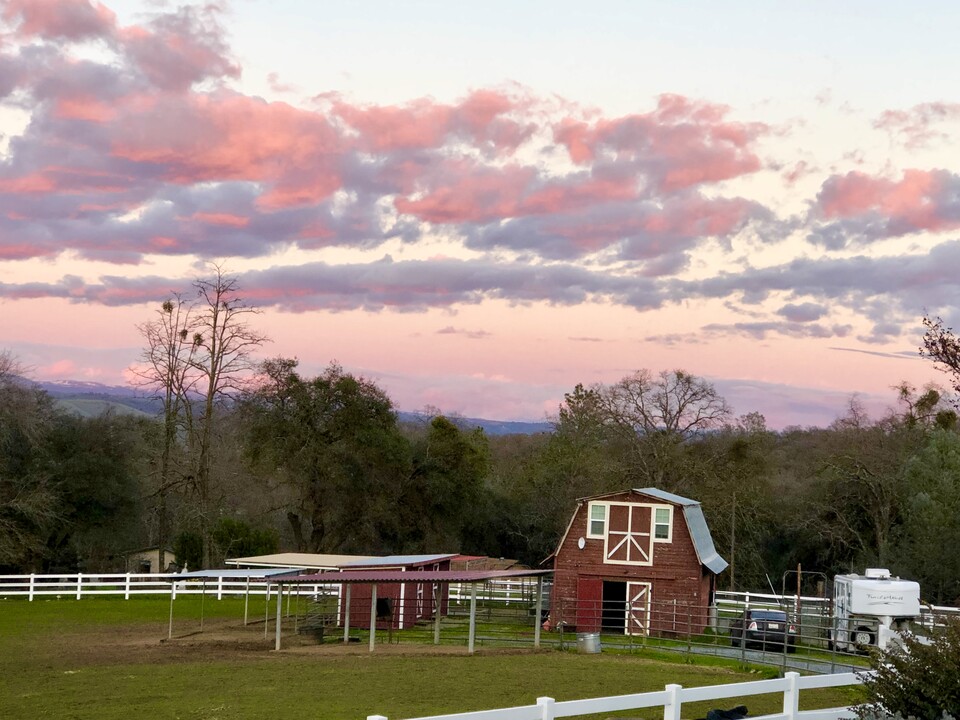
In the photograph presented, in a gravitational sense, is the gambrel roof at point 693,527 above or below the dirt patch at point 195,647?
above

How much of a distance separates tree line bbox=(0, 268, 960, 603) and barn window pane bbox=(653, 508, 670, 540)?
57.7 feet

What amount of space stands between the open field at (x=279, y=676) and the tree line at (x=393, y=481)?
1822 cm

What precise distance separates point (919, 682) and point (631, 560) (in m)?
25.7

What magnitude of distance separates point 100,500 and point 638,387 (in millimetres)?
27021

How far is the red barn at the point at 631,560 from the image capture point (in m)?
37.8

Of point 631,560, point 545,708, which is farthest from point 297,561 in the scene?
point 545,708

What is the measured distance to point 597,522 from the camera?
39.0 m

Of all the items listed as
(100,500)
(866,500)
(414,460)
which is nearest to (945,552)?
(866,500)

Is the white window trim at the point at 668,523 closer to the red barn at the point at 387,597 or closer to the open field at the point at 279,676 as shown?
the red barn at the point at 387,597

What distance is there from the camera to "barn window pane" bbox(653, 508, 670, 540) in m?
38.3

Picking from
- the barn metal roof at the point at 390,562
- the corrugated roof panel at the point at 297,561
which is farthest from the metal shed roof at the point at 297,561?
the barn metal roof at the point at 390,562

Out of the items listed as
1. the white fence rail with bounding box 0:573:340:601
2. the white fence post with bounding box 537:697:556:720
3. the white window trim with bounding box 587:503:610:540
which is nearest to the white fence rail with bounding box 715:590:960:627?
the white window trim with bounding box 587:503:610:540

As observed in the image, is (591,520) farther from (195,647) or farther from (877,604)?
(195,647)

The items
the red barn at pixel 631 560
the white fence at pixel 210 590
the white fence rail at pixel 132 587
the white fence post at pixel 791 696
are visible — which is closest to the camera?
the white fence post at pixel 791 696
